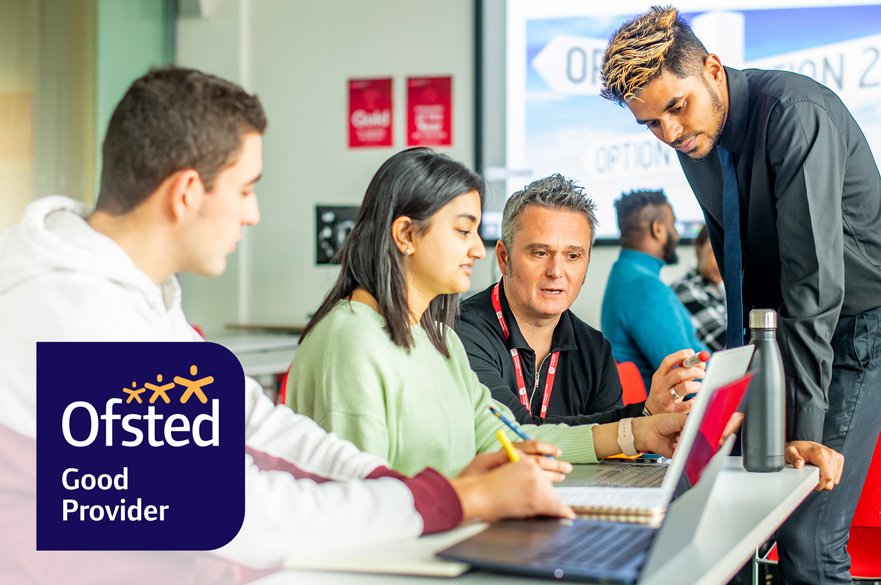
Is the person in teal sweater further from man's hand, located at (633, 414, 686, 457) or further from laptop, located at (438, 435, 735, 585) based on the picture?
laptop, located at (438, 435, 735, 585)

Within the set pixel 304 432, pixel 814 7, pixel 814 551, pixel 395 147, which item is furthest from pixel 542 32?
pixel 304 432

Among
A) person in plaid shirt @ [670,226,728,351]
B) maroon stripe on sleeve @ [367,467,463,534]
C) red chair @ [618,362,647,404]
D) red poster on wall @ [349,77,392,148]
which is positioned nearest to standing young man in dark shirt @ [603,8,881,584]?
red chair @ [618,362,647,404]

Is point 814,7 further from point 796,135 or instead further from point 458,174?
point 458,174

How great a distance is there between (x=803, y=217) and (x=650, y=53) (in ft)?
1.48

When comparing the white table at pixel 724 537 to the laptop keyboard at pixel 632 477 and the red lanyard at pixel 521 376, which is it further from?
the red lanyard at pixel 521 376

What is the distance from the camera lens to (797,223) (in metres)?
1.73

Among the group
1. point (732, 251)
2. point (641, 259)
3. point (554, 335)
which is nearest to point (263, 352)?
point (641, 259)

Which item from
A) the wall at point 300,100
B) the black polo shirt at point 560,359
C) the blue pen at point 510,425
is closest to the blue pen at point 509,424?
the blue pen at point 510,425

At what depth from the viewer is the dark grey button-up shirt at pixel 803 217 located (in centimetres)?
164

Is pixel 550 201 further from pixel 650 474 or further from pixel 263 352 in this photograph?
pixel 263 352

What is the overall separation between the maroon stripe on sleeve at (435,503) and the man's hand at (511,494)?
0.6 inches

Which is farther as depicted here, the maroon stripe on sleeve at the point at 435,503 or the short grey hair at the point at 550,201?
the short grey hair at the point at 550,201

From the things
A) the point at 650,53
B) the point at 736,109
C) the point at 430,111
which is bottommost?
the point at 736,109

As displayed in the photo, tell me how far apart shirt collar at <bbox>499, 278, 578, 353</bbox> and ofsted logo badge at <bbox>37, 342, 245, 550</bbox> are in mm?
1111
